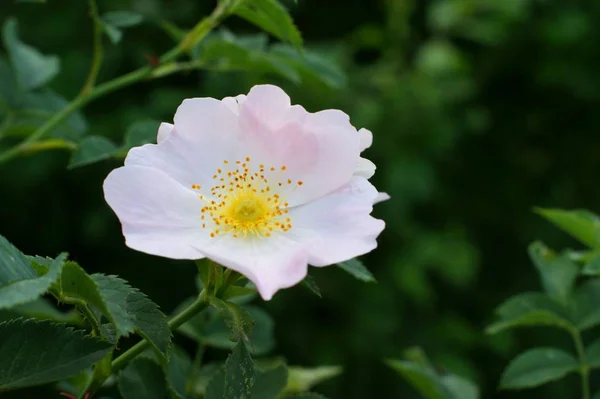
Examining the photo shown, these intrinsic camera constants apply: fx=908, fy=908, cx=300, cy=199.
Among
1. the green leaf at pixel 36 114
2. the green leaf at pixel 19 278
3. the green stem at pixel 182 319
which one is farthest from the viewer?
the green leaf at pixel 36 114

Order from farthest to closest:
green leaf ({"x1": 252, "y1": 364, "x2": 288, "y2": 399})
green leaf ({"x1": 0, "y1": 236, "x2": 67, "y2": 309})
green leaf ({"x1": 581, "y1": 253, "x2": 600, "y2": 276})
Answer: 1. green leaf ({"x1": 581, "y1": 253, "x2": 600, "y2": 276})
2. green leaf ({"x1": 252, "y1": 364, "x2": 288, "y2": 399})
3. green leaf ({"x1": 0, "y1": 236, "x2": 67, "y2": 309})

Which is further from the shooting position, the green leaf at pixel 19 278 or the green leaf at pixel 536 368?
the green leaf at pixel 536 368

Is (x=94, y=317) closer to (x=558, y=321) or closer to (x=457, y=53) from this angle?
(x=558, y=321)

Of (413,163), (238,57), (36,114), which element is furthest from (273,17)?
(413,163)

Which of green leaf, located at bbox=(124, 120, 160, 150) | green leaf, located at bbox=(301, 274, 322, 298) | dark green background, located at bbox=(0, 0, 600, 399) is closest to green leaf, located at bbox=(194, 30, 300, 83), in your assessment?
green leaf, located at bbox=(124, 120, 160, 150)

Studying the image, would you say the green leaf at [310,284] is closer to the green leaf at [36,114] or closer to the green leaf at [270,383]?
the green leaf at [270,383]

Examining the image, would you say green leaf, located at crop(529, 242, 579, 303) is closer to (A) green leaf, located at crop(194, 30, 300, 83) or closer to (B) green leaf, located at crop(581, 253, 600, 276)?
(B) green leaf, located at crop(581, 253, 600, 276)

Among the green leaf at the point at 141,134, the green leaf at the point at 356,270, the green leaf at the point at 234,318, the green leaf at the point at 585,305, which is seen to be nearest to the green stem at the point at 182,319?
the green leaf at the point at 234,318
